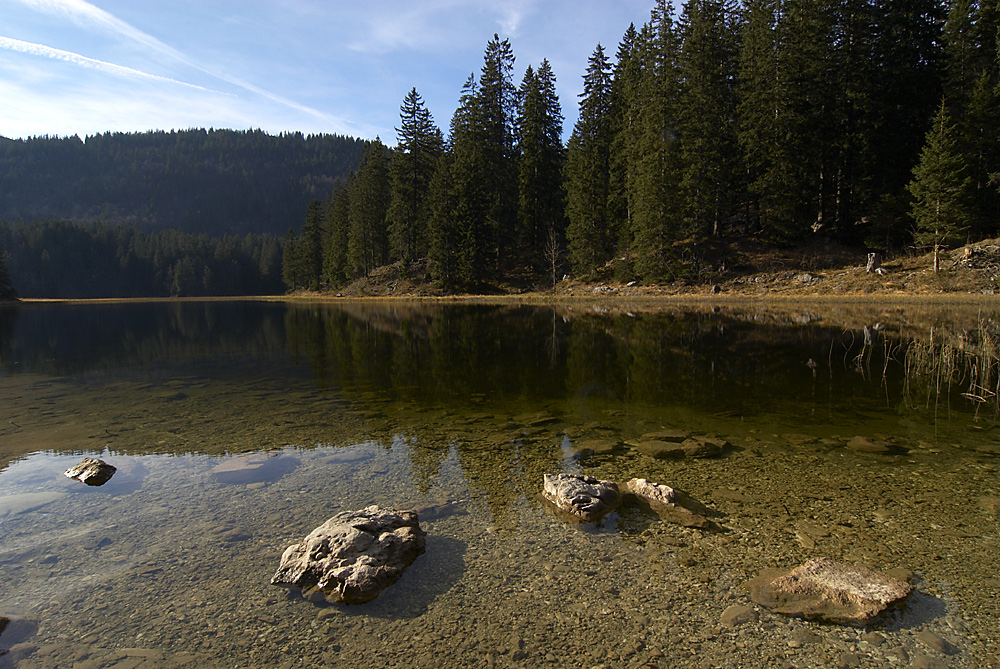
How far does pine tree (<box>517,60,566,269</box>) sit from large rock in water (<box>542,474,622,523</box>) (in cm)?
4922

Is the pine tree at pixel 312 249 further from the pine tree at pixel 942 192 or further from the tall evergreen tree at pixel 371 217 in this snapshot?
the pine tree at pixel 942 192

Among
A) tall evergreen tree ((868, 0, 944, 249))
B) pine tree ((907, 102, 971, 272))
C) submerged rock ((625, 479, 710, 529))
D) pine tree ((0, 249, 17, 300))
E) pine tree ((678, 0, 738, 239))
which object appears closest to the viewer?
submerged rock ((625, 479, 710, 529))

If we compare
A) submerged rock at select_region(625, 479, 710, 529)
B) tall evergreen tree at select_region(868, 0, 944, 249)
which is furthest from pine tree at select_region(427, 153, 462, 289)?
submerged rock at select_region(625, 479, 710, 529)

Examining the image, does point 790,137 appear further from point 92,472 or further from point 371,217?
point 371,217

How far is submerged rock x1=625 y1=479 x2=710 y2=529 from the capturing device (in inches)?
215

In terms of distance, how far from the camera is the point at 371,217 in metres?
68.6

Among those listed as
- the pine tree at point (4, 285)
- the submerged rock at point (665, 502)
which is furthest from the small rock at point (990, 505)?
the pine tree at point (4, 285)

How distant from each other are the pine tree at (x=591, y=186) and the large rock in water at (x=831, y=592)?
44116 millimetres

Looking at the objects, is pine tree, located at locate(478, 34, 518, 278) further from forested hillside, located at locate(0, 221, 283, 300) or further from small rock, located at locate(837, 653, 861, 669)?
forested hillside, located at locate(0, 221, 283, 300)

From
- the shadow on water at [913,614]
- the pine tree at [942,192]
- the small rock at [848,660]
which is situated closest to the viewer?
the small rock at [848,660]

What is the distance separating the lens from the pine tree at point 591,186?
154 ft

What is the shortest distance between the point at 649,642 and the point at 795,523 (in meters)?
2.76

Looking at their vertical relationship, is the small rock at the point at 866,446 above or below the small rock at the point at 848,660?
above

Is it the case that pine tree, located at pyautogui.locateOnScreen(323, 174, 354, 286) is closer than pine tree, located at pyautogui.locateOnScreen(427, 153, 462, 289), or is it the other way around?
pine tree, located at pyautogui.locateOnScreen(427, 153, 462, 289)
